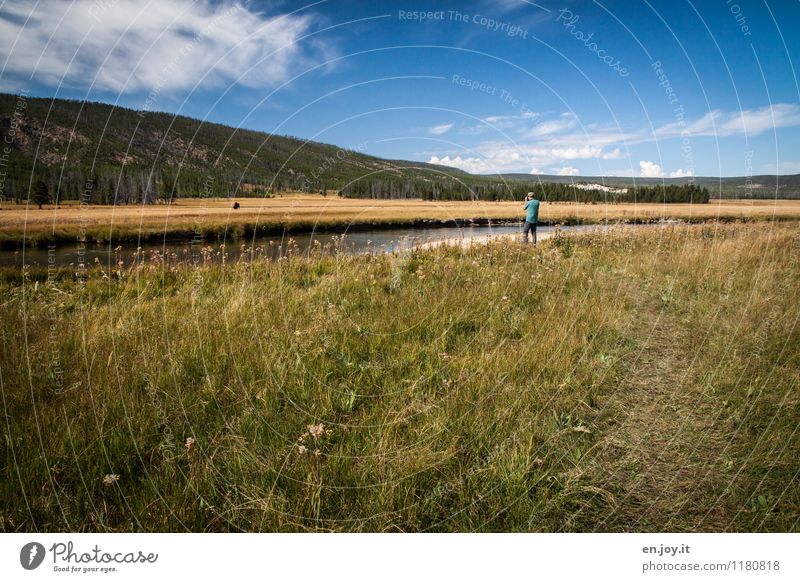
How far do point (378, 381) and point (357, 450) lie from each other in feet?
2.84

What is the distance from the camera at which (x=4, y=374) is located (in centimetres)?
308

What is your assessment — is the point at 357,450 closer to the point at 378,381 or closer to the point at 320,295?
the point at 378,381

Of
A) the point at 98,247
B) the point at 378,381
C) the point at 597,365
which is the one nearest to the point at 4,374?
the point at 378,381

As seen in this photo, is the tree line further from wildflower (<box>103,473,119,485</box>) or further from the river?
wildflower (<box>103,473,119,485</box>)

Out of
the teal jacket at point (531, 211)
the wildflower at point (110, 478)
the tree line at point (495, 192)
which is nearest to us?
the wildflower at point (110, 478)

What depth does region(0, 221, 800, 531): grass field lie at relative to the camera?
2.13 meters

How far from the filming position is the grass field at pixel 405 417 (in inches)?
83.9

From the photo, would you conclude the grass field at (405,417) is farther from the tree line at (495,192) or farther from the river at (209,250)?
the tree line at (495,192)

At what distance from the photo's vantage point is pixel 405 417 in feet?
9.04

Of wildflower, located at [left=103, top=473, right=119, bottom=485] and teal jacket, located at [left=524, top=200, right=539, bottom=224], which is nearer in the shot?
wildflower, located at [left=103, top=473, right=119, bottom=485]

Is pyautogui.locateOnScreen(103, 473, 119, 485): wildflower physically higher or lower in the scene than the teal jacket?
lower

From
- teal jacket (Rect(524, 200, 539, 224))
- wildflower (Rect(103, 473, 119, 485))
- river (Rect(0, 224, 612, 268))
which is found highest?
teal jacket (Rect(524, 200, 539, 224))

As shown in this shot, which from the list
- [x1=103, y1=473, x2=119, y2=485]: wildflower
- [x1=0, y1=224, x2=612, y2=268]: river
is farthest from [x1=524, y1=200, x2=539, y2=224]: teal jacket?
[x1=103, y1=473, x2=119, y2=485]: wildflower

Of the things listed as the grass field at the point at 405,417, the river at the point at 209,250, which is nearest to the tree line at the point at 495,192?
the river at the point at 209,250
